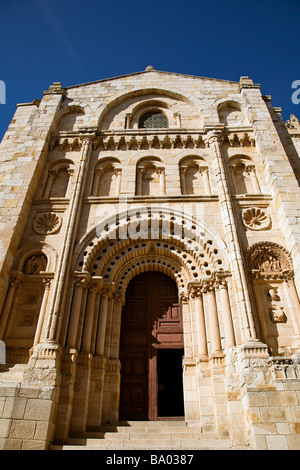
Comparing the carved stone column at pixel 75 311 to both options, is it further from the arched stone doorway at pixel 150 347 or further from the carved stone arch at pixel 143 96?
the carved stone arch at pixel 143 96

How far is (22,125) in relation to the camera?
43.0 feet

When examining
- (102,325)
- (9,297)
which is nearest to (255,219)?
(102,325)

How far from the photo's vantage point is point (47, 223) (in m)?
10.7

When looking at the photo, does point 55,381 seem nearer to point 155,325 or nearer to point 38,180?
point 155,325

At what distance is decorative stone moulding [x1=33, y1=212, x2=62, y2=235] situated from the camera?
10.4 metres

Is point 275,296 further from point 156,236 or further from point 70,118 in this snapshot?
point 70,118

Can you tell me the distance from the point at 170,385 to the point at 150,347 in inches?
96.2

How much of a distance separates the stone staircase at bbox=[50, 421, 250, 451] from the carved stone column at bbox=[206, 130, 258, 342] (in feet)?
7.79

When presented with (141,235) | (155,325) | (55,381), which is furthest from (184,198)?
(55,381)

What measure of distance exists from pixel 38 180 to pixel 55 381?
23.8 feet

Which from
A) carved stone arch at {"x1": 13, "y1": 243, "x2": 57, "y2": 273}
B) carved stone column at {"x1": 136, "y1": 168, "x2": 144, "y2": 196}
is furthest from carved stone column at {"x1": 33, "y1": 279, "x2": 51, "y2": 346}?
carved stone column at {"x1": 136, "y1": 168, "x2": 144, "y2": 196}

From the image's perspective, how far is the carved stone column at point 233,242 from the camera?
318 inches

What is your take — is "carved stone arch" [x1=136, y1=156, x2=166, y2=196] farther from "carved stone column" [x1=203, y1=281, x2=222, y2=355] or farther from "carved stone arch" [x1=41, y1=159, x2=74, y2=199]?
"carved stone column" [x1=203, y1=281, x2=222, y2=355]

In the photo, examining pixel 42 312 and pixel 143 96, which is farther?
pixel 143 96
